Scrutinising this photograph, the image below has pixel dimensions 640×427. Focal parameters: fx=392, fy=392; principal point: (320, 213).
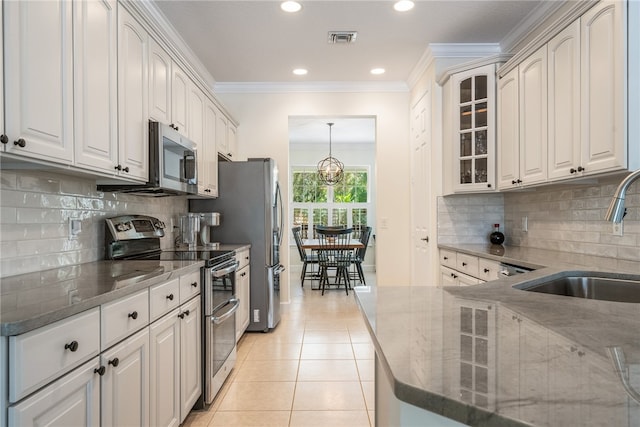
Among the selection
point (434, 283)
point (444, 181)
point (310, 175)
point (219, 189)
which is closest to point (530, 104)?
point (444, 181)

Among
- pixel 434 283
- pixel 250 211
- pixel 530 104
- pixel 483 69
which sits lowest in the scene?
pixel 434 283

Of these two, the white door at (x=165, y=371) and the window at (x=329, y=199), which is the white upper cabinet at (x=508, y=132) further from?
the window at (x=329, y=199)

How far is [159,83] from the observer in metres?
2.54

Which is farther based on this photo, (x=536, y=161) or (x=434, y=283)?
(x=434, y=283)

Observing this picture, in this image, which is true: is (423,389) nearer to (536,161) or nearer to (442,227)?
(536,161)

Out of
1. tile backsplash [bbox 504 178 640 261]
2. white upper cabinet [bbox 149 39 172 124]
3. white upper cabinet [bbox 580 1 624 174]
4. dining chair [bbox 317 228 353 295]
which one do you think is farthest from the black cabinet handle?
dining chair [bbox 317 228 353 295]

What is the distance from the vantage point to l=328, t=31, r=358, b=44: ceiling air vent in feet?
10.8

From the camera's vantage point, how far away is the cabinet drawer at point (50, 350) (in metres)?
0.95

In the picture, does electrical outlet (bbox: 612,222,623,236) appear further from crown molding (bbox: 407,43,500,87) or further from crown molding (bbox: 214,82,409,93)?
crown molding (bbox: 214,82,409,93)

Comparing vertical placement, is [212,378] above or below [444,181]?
below

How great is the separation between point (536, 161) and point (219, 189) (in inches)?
105

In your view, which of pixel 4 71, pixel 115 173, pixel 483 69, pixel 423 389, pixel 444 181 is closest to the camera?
pixel 423 389

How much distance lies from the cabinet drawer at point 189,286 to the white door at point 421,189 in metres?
2.28

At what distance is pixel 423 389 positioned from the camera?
1.83 feet
